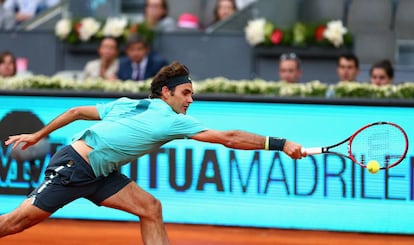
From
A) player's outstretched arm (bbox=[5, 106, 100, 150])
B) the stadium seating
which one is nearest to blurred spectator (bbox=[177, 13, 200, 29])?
the stadium seating

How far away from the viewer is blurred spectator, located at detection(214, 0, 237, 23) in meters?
13.9

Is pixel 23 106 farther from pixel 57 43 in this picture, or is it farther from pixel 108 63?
pixel 57 43

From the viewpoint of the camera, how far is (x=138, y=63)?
12375 mm

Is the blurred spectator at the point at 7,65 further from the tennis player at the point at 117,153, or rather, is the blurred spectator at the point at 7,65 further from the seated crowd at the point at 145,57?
the tennis player at the point at 117,153

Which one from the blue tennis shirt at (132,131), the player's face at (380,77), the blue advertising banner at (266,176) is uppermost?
the player's face at (380,77)

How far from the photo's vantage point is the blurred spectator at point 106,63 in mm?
12836

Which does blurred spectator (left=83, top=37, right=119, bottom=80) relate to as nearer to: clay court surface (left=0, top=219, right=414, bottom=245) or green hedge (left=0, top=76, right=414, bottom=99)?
green hedge (left=0, top=76, right=414, bottom=99)

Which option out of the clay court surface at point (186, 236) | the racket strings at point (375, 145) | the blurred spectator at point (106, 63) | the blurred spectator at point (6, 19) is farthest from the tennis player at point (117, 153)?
the blurred spectator at point (6, 19)

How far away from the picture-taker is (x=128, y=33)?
44.7 feet

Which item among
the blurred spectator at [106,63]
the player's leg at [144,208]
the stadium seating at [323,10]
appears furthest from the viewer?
the stadium seating at [323,10]

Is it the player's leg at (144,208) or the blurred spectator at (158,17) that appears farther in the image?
the blurred spectator at (158,17)

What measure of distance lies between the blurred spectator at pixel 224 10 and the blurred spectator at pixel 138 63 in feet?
6.10

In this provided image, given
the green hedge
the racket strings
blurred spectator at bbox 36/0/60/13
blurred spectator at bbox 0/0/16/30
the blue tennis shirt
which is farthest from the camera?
blurred spectator at bbox 36/0/60/13

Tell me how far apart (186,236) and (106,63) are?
394 cm
